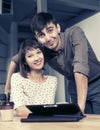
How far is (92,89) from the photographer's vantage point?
52.7 inches

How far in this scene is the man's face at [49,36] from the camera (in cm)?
121

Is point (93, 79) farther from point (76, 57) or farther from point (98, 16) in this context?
point (98, 16)

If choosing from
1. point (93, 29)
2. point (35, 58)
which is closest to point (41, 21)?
point (35, 58)

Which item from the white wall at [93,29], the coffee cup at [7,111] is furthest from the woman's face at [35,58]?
the white wall at [93,29]

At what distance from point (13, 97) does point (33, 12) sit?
712 mm

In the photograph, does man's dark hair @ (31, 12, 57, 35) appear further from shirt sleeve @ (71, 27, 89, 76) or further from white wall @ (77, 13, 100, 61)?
white wall @ (77, 13, 100, 61)

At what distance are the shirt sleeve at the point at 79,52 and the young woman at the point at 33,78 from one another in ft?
0.69

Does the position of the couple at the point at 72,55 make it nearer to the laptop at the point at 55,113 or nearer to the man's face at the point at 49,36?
the man's face at the point at 49,36

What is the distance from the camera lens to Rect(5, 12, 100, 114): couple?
1.10 m

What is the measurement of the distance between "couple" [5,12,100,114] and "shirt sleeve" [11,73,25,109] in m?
0.20

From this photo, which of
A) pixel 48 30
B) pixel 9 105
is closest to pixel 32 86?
pixel 48 30

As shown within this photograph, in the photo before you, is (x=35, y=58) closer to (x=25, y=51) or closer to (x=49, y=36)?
(x=25, y=51)

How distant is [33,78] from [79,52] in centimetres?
31

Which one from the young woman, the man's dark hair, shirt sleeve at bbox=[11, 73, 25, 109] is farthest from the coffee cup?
the man's dark hair
